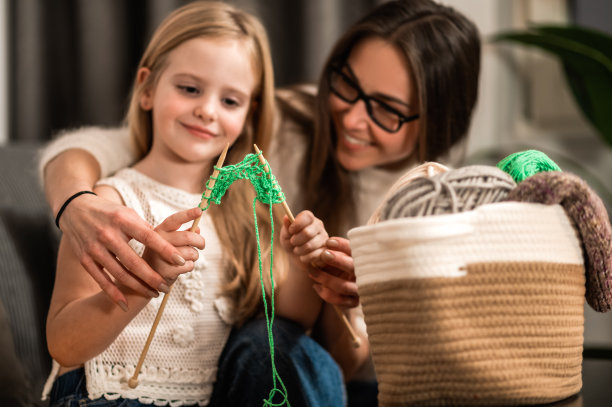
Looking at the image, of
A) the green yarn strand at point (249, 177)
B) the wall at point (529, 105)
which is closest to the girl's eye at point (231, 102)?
the green yarn strand at point (249, 177)

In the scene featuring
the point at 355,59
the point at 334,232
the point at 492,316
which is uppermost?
the point at 355,59

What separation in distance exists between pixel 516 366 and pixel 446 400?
0.26ft

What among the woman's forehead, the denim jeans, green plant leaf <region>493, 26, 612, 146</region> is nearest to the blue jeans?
the denim jeans

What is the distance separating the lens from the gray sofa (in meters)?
1.09

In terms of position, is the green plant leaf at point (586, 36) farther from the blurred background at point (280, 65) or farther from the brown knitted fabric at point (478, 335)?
the brown knitted fabric at point (478, 335)

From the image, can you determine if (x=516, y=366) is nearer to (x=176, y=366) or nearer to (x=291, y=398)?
(x=291, y=398)

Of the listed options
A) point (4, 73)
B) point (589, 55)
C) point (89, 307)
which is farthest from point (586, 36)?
point (4, 73)

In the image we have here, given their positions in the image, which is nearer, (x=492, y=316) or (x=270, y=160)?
(x=492, y=316)

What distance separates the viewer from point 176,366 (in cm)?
95

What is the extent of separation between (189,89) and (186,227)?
0.74 feet

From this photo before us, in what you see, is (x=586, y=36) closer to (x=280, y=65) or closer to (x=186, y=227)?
(x=280, y=65)

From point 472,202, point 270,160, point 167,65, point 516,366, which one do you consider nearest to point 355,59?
point 270,160

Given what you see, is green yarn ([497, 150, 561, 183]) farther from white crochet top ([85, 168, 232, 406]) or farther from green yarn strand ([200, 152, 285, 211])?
white crochet top ([85, 168, 232, 406])

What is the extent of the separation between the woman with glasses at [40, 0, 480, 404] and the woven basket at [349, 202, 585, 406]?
1.52 ft
